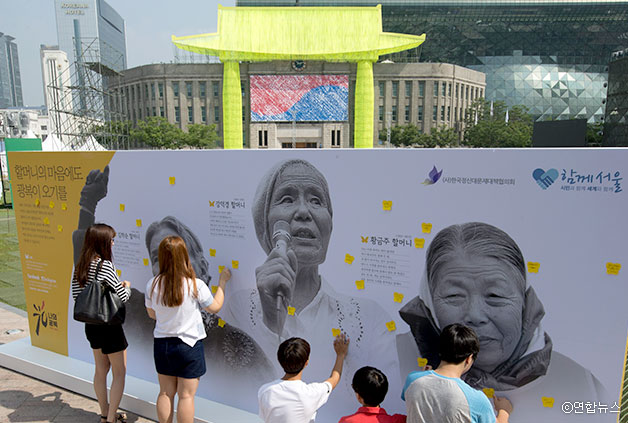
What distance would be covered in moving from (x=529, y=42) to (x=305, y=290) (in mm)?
66908

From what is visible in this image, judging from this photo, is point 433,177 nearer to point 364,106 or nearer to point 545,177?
point 545,177

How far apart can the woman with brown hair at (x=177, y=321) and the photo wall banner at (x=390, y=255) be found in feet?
1.57

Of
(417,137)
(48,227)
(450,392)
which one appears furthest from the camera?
(417,137)

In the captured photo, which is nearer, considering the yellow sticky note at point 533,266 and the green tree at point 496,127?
the yellow sticky note at point 533,266

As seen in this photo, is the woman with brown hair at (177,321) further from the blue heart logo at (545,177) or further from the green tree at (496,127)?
the green tree at (496,127)

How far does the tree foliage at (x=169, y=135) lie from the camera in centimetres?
4097

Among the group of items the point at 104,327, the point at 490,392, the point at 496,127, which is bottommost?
the point at 490,392

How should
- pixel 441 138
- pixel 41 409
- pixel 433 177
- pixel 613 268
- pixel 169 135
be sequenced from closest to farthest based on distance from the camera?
pixel 613 268 < pixel 433 177 < pixel 41 409 < pixel 169 135 < pixel 441 138

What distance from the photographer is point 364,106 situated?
36.5m

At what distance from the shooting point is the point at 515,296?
2207 mm

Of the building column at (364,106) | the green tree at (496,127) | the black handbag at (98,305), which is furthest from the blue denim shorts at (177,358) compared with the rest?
the green tree at (496,127)

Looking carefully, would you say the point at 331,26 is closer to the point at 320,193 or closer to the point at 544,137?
the point at 544,137

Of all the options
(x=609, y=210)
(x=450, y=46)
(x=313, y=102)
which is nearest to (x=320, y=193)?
(x=609, y=210)

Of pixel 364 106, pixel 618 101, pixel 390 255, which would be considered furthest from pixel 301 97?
pixel 390 255
